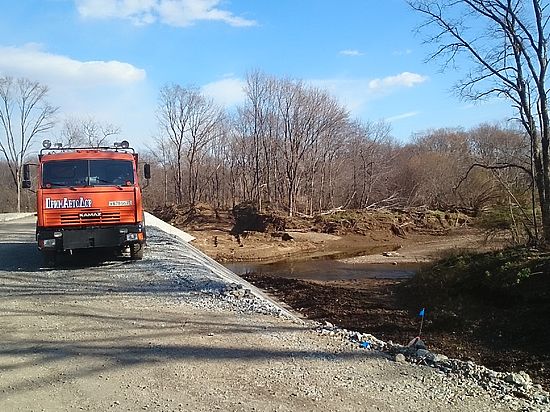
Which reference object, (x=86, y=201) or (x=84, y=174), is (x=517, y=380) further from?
(x=84, y=174)

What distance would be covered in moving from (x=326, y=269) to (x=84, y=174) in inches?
659

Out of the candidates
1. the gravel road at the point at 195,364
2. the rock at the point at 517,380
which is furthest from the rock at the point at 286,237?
the rock at the point at 517,380

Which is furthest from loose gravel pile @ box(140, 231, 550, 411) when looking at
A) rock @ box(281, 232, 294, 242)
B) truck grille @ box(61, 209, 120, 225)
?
rock @ box(281, 232, 294, 242)

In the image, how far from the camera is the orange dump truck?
39.3 feet

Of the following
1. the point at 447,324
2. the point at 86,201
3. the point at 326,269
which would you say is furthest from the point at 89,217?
the point at 326,269

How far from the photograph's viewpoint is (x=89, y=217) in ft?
39.9

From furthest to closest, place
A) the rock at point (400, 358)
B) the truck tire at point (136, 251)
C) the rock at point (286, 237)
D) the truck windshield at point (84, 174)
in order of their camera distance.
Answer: the rock at point (286, 237) < the truck tire at point (136, 251) < the truck windshield at point (84, 174) < the rock at point (400, 358)

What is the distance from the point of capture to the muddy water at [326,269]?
2397 centimetres

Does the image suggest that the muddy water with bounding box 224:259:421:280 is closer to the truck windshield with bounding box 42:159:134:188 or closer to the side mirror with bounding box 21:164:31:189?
the truck windshield with bounding box 42:159:134:188

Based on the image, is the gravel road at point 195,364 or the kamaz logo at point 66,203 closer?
the gravel road at point 195,364

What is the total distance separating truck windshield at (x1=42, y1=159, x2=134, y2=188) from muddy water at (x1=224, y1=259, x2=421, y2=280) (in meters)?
13.0

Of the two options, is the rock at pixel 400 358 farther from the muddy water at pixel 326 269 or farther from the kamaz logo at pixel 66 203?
the muddy water at pixel 326 269

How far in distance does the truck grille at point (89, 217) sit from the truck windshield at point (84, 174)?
2.30 ft

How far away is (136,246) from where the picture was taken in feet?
45.8
